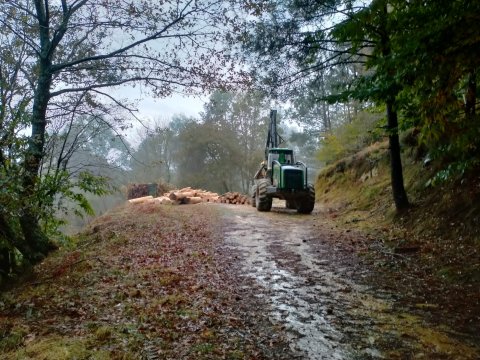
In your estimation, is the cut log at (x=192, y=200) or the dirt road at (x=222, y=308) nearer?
the dirt road at (x=222, y=308)

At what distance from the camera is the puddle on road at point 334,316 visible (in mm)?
3498

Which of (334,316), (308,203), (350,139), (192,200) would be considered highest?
(350,139)

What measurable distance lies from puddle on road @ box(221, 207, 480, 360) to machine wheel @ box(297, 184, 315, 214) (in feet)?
21.7

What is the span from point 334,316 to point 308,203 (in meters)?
10.1

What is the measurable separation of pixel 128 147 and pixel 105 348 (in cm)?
622

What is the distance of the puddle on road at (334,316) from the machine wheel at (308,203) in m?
6.62

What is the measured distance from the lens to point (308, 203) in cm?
1429

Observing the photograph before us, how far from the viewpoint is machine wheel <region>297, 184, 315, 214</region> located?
46.7ft

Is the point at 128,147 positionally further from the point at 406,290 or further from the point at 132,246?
the point at 406,290

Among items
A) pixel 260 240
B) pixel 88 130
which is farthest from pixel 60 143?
pixel 260 240

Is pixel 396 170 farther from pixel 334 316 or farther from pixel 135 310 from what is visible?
pixel 135 310

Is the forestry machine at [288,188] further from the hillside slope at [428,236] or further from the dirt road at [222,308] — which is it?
the dirt road at [222,308]

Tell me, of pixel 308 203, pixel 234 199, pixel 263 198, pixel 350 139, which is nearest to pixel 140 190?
pixel 234 199

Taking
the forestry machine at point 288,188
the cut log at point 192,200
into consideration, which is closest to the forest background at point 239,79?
the forestry machine at point 288,188
